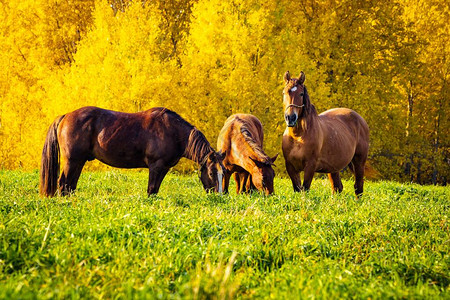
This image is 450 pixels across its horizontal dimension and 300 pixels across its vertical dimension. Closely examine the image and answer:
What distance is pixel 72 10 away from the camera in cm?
2295

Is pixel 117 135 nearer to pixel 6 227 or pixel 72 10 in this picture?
pixel 6 227

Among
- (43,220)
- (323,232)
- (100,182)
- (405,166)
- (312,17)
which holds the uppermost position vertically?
(312,17)

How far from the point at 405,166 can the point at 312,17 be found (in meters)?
9.50

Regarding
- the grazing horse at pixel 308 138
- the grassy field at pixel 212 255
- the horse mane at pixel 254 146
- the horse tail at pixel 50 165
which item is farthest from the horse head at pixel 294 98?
the horse tail at pixel 50 165

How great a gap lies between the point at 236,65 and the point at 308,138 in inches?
314

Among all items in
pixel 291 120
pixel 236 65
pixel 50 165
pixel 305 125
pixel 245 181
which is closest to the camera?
pixel 291 120

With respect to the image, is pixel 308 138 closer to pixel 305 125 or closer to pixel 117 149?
pixel 305 125

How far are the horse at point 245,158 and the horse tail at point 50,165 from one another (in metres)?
3.25

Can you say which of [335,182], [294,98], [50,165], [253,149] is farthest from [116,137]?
[335,182]

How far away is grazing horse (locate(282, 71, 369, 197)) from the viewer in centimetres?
811

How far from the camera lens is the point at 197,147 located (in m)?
8.15

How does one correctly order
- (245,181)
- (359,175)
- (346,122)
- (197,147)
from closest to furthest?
(197,147), (245,181), (346,122), (359,175)

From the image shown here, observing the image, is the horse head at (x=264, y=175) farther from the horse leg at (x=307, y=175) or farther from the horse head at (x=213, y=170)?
the horse leg at (x=307, y=175)

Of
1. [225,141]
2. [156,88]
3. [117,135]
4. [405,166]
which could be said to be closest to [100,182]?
[117,135]
